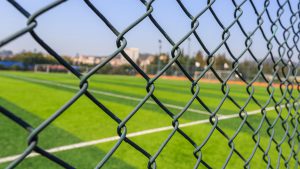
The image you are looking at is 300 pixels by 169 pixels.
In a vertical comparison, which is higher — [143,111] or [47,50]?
[47,50]

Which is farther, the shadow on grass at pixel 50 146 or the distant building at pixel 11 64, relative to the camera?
the distant building at pixel 11 64

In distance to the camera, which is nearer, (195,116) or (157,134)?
(157,134)

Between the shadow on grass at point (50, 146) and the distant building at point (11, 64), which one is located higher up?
the shadow on grass at point (50, 146)

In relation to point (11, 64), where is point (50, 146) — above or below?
above

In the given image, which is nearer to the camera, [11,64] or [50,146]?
[50,146]

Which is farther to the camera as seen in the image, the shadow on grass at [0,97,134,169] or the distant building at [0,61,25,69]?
the distant building at [0,61,25,69]

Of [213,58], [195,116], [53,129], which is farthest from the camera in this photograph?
[195,116]

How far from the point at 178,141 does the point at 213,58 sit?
3.57 metres

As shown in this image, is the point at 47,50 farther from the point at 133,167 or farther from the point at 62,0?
the point at 133,167

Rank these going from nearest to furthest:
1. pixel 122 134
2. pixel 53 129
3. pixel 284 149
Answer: pixel 122 134 → pixel 284 149 → pixel 53 129

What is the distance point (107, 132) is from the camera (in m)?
5.23

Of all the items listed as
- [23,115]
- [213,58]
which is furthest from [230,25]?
[23,115]

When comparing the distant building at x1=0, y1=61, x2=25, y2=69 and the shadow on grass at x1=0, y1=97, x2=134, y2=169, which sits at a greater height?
the shadow on grass at x1=0, y1=97, x2=134, y2=169

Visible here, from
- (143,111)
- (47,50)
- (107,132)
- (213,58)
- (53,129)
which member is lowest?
(143,111)
